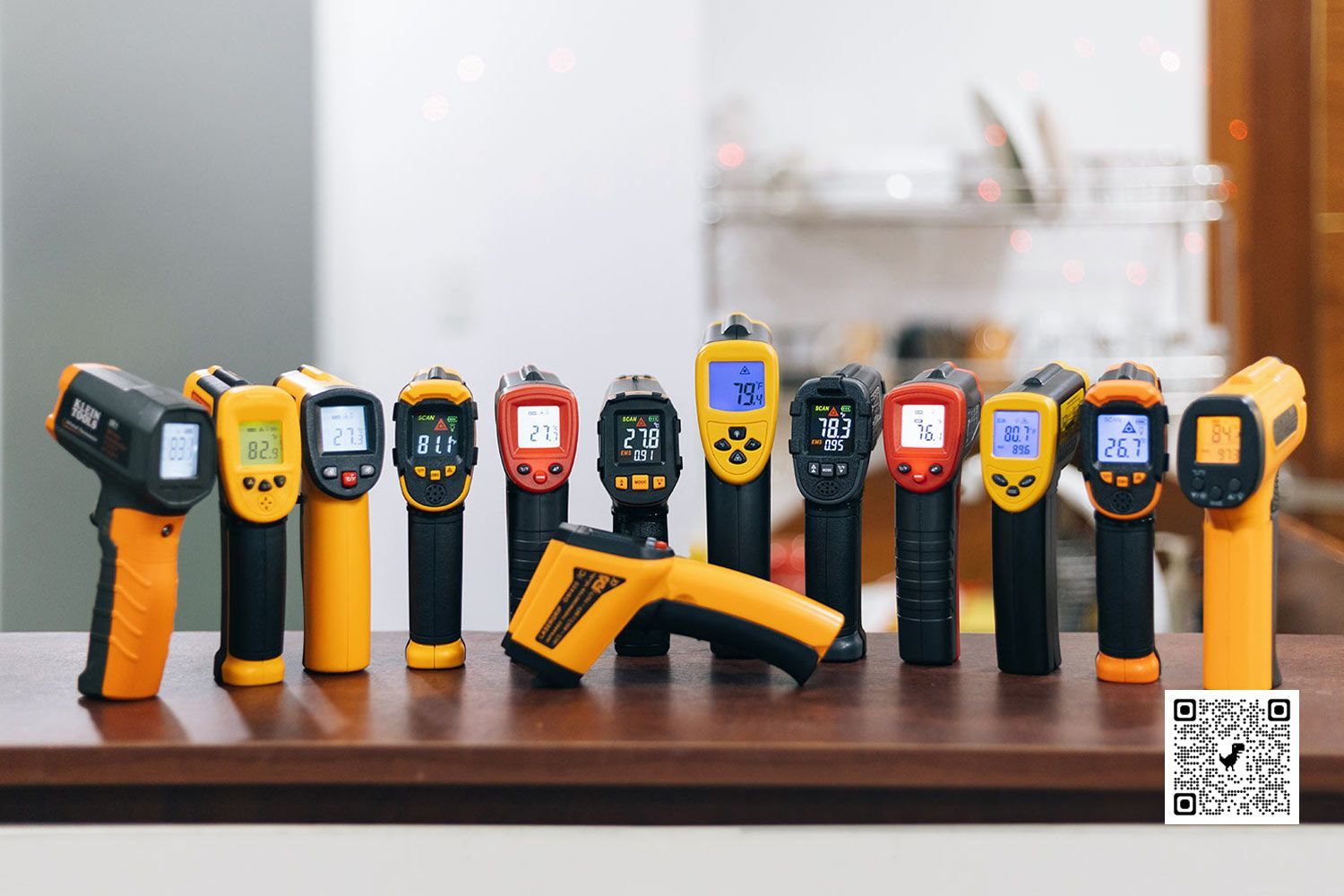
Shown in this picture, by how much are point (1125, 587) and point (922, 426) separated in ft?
0.67

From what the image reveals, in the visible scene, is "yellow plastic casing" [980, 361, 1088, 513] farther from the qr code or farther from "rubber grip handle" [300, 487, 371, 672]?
"rubber grip handle" [300, 487, 371, 672]

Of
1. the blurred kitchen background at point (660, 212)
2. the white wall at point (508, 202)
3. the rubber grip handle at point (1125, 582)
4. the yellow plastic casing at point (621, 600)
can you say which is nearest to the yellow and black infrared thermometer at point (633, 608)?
the yellow plastic casing at point (621, 600)

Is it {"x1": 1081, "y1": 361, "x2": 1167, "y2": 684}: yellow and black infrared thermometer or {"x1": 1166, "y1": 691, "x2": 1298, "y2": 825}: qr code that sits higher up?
{"x1": 1081, "y1": 361, "x2": 1167, "y2": 684}: yellow and black infrared thermometer

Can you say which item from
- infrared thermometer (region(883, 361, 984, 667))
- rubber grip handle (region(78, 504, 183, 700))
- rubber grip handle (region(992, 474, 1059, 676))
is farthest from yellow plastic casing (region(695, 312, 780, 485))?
rubber grip handle (region(78, 504, 183, 700))

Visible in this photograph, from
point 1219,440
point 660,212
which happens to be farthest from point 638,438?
point 660,212

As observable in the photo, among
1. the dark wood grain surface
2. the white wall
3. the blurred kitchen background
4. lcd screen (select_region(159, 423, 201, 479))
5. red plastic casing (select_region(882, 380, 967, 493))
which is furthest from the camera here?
the white wall

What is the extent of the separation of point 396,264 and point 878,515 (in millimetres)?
1191

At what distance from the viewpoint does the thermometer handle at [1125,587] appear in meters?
0.93

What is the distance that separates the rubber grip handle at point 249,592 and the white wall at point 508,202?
4.77 ft

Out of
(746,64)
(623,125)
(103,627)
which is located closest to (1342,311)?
(746,64)

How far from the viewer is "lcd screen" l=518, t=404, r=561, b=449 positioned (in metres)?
0.99

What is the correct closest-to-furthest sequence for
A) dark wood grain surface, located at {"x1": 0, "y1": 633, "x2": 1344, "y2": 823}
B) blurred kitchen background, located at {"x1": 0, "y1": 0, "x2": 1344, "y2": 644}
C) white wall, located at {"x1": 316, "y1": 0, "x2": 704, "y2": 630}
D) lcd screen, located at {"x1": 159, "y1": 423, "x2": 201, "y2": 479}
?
dark wood grain surface, located at {"x1": 0, "y1": 633, "x2": 1344, "y2": 823}, lcd screen, located at {"x1": 159, "y1": 423, "x2": 201, "y2": 479}, blurred kitchen background, located at {"x1": 0, "y1": 0, "x2": 1344, "y2": 644}, white wall, located at {"x1": 316, "y1": 0, "x2": 704, "y2": 630}

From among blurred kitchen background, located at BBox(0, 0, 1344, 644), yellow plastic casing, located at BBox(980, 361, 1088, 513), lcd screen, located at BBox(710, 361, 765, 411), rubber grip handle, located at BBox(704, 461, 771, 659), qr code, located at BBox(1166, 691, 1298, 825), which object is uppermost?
blurred kitchen background, located at BBox(0, 0, 1344, 644)

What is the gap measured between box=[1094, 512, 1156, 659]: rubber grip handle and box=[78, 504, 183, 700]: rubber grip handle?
73 centimetres
